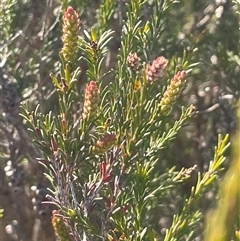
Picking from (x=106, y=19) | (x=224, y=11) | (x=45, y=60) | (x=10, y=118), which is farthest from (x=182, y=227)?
(x=224, y=11)

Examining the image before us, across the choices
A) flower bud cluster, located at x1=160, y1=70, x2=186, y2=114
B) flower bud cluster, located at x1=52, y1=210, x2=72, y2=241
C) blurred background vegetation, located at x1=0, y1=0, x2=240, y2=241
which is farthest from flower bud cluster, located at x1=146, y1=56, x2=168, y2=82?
blurred background vegetation, located at x1=0, y1=0, x2=240, y2=241

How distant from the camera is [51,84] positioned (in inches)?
69.7

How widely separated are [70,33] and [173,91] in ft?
0.70

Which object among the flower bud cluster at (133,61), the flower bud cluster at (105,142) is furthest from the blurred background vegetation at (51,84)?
the flower bud cluster at (105,142)

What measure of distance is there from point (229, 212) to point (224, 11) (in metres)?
1.43

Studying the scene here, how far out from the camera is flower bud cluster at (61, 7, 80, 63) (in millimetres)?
945

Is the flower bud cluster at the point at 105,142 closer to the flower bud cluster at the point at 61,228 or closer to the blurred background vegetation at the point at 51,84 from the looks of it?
the flower bud cluster at the point at 61,228

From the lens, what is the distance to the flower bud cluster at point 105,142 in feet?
3.04

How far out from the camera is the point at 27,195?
1766mm

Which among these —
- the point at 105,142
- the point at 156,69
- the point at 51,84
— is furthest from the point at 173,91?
the point at 51,84

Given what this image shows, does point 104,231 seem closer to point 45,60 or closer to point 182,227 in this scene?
point 182,227

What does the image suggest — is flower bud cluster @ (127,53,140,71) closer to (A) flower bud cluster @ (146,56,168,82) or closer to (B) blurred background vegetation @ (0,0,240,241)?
(A) flower bud cluster @ (146,56,168,82)

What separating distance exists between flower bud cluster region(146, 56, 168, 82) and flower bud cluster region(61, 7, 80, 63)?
14cm

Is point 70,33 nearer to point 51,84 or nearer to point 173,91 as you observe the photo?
point 173,91
